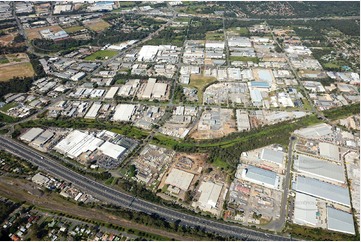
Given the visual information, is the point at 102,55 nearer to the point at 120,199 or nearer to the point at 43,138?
the point at 43,138

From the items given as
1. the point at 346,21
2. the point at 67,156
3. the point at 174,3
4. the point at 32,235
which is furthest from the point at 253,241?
the point at 174,3

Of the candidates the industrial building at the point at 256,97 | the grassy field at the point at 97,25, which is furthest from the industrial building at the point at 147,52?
the industrial building at the point at 256,97

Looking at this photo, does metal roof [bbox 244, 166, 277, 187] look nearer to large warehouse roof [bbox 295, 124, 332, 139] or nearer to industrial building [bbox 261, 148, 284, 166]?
industrial building [bbox 261, 148, 284, 166]

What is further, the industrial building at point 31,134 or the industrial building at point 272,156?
the industrial building at point 31,134

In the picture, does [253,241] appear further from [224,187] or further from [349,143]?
[349,143]

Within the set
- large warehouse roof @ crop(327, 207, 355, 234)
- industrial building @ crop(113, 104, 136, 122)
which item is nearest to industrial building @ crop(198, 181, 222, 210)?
large warehouse roof @ crop(327, 207, 355, 234)

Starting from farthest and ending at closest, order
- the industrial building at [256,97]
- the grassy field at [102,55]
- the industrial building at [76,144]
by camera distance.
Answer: the grassy field at [102,55] → the industrial building at [256,97] → the industrial building at [76,144]

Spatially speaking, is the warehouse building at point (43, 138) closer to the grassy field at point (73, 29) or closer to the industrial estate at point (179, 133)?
the industrial estate at point (179, 133)
